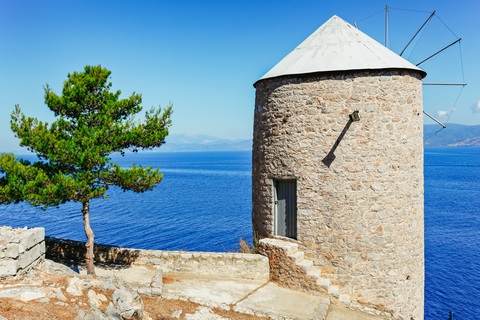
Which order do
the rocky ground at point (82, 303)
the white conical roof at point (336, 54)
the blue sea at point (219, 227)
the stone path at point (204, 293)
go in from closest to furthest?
the rocky ground at point (82, 303)
the stone path at point (204, 293)
the white conical roof at point (336, 54)
the blue sea at point (219, 227)

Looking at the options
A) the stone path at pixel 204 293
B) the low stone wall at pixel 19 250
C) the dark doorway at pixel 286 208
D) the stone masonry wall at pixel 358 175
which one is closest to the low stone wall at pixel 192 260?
the stone path at pixel 204 293

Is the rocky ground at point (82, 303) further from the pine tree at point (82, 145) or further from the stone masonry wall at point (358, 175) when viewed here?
the stone masonry wall at point (358, 175)

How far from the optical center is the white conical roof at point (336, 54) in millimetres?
10055

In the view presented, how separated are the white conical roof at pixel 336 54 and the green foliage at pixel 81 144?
4.08 meters

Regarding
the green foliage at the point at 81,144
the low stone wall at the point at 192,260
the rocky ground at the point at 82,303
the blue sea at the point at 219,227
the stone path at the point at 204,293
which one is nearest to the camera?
the rocky ground at the point at 82,303

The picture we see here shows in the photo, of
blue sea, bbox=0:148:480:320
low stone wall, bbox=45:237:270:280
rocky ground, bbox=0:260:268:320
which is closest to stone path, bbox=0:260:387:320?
rocky ground, bbox=0:260:268:320

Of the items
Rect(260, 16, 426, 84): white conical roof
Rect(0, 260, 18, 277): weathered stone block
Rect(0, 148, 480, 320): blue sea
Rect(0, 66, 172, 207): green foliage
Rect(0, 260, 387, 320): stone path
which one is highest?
Rect(260, 16, 426, 84): white conical roof

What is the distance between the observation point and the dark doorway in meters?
10.8

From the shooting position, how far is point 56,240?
12328mm

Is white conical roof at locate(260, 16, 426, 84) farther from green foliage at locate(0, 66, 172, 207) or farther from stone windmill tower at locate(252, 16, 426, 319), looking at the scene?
green foliage at locate(0, 66, 172, 207)

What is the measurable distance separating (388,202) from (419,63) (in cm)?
497

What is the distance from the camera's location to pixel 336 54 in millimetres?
10461

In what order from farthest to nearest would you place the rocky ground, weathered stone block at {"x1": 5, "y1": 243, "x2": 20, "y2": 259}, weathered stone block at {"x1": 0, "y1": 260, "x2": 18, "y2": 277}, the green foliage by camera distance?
the green foliage → weathered stone block at {"x1": 5, "y1": 243, "x2": 20, "y2": 259} → weathered stone block at {"x1": 0, "y1": 260, "x2": 18, "y2": 277} → the rocky ground

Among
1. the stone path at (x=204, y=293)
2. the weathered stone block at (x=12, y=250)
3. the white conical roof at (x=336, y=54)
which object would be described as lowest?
the stone path at (x=204, y=293)
